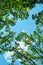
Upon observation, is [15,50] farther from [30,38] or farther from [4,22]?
[4,22]

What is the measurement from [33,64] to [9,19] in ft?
25.8

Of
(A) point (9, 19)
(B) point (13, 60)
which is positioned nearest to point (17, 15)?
(A) point (9, 19)

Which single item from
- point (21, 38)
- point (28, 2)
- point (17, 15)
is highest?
point (21, 38)

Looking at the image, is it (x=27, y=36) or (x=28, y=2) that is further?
(x=27, y=36)

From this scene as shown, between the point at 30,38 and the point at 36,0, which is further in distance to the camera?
the point at 30,38

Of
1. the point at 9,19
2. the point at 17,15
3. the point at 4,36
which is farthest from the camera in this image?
the point at 4,36

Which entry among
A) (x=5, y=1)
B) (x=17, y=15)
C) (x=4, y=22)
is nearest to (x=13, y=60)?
(x=4, y=22)

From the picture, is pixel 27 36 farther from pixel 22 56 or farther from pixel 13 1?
pixel 13 1

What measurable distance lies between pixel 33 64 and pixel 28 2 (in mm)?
12228

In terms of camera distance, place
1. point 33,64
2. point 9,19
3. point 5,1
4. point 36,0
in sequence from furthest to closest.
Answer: point 33,64 < point 9,19 < point 5,1 < point 36,0

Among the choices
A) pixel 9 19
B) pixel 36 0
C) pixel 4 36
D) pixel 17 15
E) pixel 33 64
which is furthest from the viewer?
pixel 33 64

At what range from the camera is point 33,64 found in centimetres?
2261

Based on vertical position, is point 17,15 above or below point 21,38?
below

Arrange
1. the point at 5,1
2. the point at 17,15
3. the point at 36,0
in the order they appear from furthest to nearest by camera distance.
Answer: the point at 17,15 → the point at 5,1 → the point at 36,0
